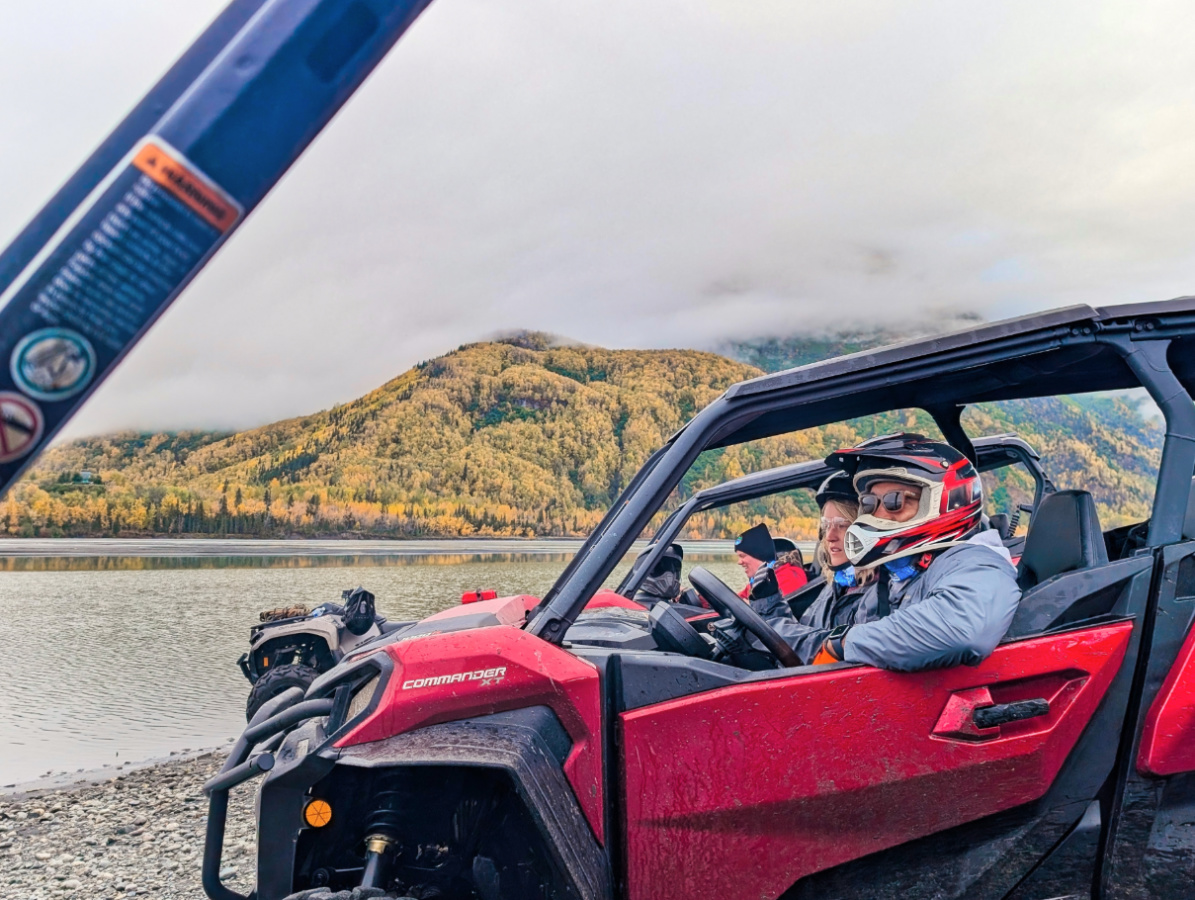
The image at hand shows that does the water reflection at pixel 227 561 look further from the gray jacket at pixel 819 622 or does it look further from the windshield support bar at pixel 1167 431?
the windshield support bar at pixel 1167 431

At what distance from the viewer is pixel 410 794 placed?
220cm

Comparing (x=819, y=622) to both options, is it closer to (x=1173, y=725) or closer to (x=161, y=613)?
(x=1173, y=725)

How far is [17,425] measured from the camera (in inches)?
38.2

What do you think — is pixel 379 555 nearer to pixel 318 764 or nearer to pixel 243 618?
pixel 243 618

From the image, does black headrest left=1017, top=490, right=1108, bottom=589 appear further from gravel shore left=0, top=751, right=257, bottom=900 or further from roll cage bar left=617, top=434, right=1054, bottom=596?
gravel shore left=0, top=751, right=257, bottom=900

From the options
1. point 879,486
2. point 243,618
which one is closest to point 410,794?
point 879,486

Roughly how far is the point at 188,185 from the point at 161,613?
17.0m

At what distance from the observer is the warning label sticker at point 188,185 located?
0.97 metres

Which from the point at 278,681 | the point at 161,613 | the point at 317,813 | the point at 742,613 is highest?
the point at 742,613

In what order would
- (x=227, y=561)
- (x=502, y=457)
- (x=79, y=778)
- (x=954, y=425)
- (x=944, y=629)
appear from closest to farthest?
(x=944, y=629)
(x=954, y=425)
(x=79, y=778)
(x=227, y=561)
(x=502, y=457)

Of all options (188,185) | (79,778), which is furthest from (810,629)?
(79,778)

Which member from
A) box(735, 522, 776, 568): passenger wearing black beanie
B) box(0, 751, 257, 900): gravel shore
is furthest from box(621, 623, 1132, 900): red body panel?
box(735, 522, 776, 568): passenger wearing black beanie

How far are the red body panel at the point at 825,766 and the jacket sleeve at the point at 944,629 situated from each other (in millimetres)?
53

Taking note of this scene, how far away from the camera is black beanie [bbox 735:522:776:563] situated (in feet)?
21.9
